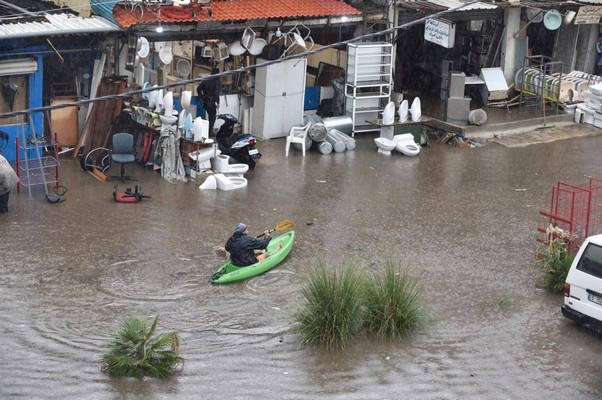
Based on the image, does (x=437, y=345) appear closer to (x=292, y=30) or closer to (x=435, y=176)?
(x=435, y=176)

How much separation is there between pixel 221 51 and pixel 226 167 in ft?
10.8

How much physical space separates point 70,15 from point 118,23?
1150mm

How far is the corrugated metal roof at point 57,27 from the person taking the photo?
1956 centimetres

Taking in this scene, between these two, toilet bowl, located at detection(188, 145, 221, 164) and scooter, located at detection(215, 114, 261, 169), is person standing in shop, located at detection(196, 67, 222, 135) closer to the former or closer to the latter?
scooter, located at detection(215, 114, 261, 169)

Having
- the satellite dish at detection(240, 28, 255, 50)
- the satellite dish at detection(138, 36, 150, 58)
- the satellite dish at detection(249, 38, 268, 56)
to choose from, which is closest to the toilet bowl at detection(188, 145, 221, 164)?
the satellite dish at detection(138, 36, 150, 58)

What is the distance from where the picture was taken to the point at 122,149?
1989 centimetres

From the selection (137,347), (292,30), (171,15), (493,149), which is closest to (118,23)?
(171,15)

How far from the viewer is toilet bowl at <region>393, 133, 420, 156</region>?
22.5 meters

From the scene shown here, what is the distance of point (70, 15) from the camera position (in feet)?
69.5

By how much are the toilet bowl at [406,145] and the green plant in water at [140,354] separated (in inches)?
433

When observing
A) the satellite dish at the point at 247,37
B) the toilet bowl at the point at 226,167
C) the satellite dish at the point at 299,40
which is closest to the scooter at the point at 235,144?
the toilet bowl at the point at 226,167

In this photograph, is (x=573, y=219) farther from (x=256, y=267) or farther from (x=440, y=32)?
(x=440, y=32)

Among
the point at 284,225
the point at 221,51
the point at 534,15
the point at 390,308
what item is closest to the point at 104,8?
the point at 221,51

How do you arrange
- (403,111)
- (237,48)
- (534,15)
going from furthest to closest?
(534,15)
(403,111)
(237,48)
